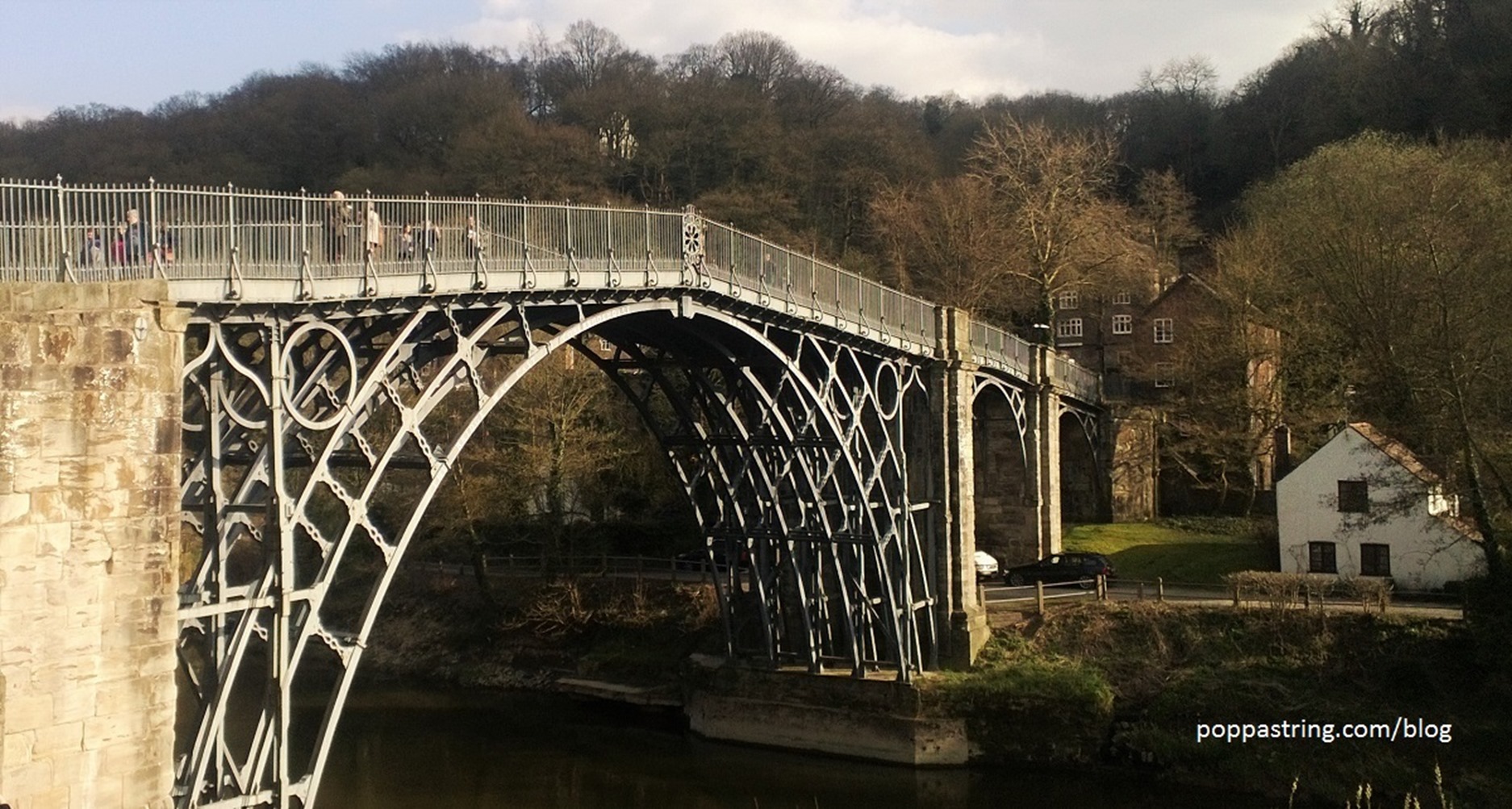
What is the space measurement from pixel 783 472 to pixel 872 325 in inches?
137

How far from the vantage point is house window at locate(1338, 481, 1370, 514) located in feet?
102

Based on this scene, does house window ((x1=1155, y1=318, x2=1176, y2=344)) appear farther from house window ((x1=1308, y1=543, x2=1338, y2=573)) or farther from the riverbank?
the riverbank

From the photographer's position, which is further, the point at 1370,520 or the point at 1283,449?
the point at 1283,449

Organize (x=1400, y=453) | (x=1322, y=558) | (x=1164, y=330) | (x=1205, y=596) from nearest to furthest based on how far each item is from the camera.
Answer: (x=1400, y=453)
(x=1205, y=596)
(x=1322, y=558)
(x=1164, y=330)

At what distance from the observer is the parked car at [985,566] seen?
35.5m

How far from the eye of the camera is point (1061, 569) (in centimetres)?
3362

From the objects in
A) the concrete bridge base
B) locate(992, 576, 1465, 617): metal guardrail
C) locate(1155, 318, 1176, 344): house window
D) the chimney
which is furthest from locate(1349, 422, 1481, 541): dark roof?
locate(1155, 318, 1176, 344): house window

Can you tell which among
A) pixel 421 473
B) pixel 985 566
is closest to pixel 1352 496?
pixel 985 566

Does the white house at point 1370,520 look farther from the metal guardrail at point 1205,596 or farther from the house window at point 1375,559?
the metal guardrail at point 1205,596

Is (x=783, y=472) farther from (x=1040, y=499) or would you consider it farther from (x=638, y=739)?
(x=1040, y=499)

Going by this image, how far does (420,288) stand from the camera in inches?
599

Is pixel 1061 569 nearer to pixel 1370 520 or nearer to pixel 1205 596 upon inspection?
pixel 1205 596

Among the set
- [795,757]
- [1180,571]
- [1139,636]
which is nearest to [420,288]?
[795,757]

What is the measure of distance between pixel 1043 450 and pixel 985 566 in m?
4.40
